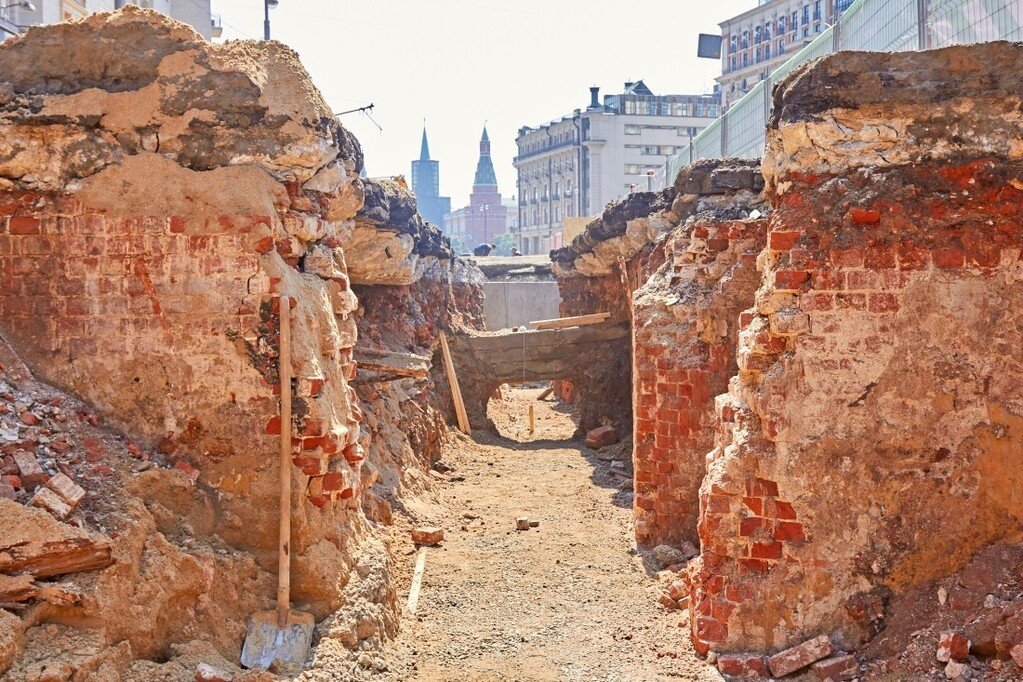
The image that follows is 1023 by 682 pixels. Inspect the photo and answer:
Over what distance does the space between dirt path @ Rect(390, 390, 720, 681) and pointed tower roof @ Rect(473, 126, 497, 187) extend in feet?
263

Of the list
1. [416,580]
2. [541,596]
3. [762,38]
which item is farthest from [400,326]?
[762,38]

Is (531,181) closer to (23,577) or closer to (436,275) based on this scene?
(436,275)

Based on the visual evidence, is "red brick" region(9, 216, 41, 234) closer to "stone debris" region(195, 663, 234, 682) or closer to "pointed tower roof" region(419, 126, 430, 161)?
"stone debris" region(195, 663, 234, 682)

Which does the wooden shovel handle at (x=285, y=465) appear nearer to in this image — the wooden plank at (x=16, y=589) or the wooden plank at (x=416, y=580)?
the wooden plank at (x=16, y=589)

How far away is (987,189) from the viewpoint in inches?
176

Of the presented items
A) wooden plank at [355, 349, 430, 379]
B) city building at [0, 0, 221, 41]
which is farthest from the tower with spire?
wooden plank at [355, 349, 430, 379]

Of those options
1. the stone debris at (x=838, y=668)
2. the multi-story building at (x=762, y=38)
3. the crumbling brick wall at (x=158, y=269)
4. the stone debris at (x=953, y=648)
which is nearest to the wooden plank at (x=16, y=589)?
the crumbling brick wall at (x=158, y=269)

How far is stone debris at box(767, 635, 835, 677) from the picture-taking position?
4488mm

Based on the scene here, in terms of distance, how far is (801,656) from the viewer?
4512mm

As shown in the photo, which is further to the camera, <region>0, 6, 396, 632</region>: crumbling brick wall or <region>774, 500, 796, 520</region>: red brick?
<region>0, 6, 396, 632</region>: crumbling brick wall

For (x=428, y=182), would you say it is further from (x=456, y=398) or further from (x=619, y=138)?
(x=456, y=398)

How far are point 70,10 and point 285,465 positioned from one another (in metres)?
22.3

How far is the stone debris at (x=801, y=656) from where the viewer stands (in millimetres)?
4488

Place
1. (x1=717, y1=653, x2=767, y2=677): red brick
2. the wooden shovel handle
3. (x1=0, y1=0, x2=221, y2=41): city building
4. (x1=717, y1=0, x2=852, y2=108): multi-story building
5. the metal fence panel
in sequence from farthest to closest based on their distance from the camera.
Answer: (x1=717, y1=0, x2=852, y2=108): multi-story building < (x1=0, y1=0, x2=221, y2=41): city building < the metal fence panel < the wooden shovel handle < (x1=717, y1=653, x2=767, y2=677): red brick
